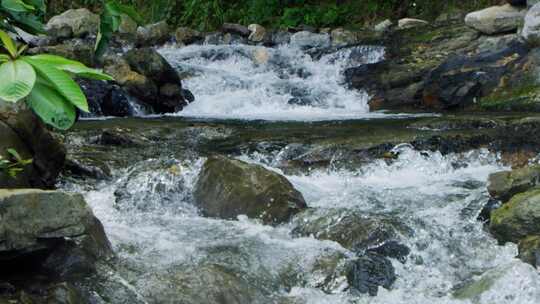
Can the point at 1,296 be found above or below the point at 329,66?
below

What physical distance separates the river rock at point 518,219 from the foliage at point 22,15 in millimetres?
4693

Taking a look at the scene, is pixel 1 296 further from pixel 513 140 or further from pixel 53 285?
pixel 513 140

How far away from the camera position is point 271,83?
46.8ft

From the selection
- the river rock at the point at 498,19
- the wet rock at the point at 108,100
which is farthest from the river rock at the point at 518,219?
the river rock at the point at 498,19

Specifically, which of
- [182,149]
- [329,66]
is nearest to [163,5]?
[329,66]

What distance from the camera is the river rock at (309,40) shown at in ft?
56.6

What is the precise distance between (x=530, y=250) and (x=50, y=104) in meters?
4.63

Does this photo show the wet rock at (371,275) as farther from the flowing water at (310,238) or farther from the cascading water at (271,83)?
the cascading water at (271,83)

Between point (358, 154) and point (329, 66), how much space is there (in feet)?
23.8

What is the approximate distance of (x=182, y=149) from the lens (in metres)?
8.90

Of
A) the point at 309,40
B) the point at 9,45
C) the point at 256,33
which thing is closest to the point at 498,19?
the point at 309,40

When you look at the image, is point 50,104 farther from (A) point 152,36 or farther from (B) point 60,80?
(A) point 152,36

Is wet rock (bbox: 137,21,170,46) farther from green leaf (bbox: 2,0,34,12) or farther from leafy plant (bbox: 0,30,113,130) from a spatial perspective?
leafy plant (bbox: 0,30,113,130)

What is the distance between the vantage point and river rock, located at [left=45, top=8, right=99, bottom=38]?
64.3ft
